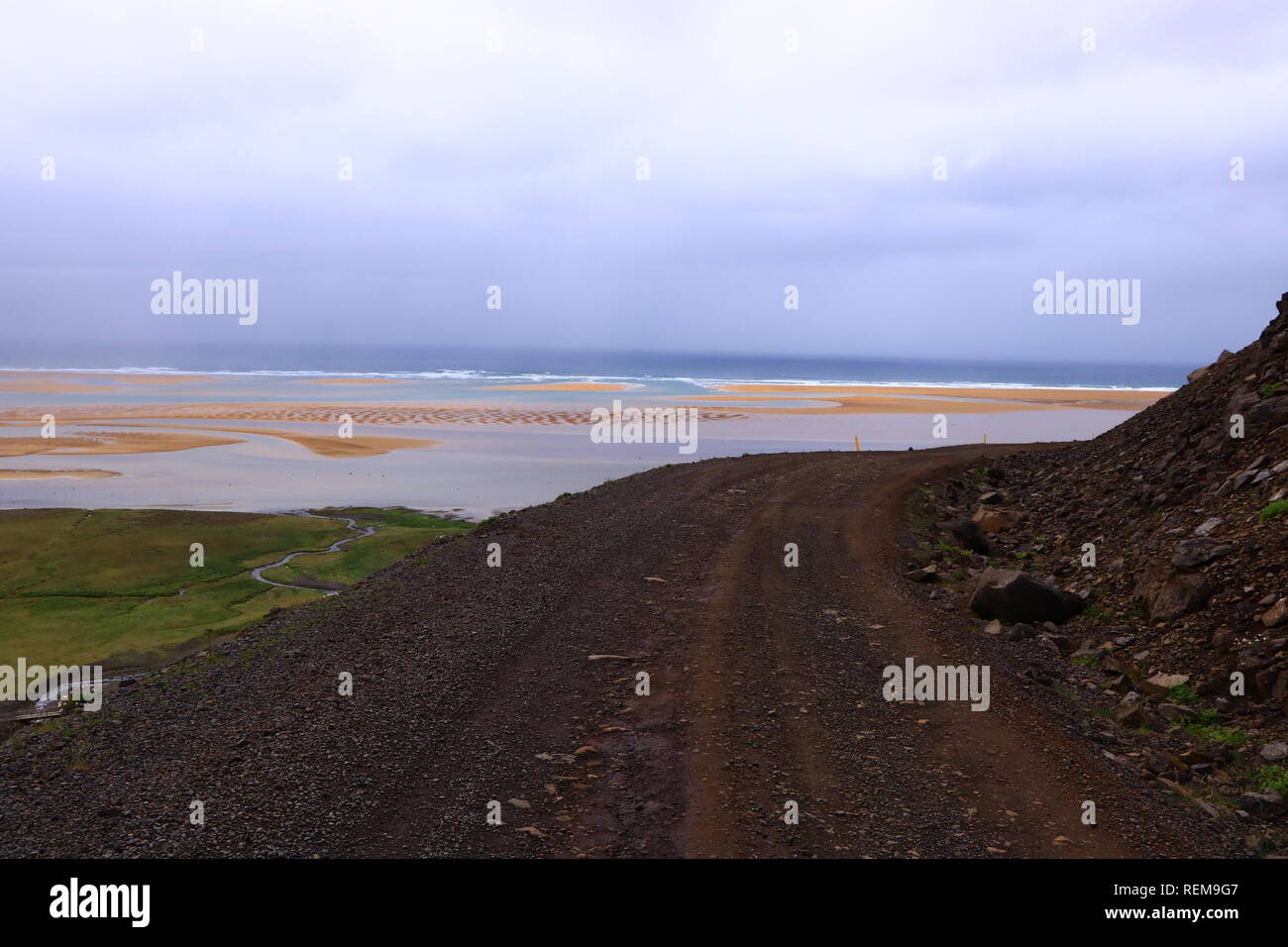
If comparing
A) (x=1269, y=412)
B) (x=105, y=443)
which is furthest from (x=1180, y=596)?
(x=105, y=443)

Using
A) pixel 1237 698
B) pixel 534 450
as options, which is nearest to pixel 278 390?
pixel 534 450

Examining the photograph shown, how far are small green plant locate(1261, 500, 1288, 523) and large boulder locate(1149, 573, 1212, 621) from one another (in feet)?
4.74

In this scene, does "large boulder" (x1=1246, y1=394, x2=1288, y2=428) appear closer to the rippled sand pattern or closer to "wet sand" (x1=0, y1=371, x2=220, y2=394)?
the rippled sand pattern

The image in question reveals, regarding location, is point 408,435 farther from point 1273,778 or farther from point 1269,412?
point 1273,778

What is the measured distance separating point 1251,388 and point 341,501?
1159 inches

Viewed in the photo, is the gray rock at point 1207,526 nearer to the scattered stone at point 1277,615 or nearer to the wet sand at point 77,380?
the scattered stone at point 1277,615

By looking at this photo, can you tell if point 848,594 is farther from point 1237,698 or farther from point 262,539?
point 262,539

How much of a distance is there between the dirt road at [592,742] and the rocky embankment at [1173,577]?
760 millimetres

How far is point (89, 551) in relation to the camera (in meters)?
24.6

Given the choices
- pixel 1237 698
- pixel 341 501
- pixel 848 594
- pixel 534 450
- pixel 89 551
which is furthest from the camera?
pixel 534 450

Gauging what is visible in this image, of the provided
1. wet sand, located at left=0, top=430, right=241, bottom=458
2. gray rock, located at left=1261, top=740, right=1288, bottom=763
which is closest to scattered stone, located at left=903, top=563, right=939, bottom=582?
gray rock, located at left=1261, top=740, right=1288, bottom=763

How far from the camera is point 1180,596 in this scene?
11625mm

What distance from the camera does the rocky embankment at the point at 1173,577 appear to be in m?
8.99

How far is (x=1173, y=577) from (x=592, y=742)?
8691 millimetres
